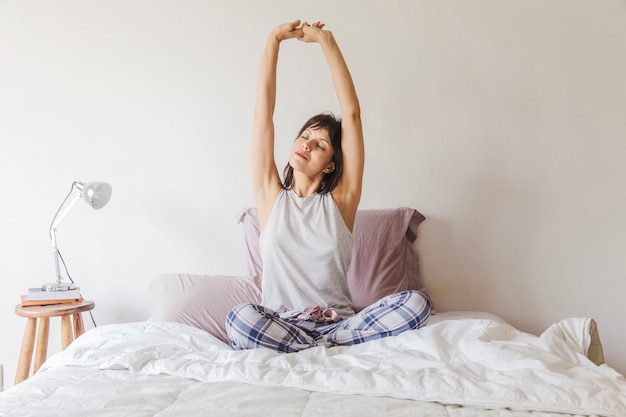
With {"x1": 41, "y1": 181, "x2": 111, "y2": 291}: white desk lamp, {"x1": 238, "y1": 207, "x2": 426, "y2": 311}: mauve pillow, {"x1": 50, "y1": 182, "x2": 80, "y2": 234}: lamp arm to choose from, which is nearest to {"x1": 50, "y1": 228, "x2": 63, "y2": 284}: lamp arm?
{"x1": 41, "y1": 181, "x2": 111, "y2": 291}: white desk lamp

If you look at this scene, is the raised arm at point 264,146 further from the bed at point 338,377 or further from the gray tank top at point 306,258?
the bed at point 338,377


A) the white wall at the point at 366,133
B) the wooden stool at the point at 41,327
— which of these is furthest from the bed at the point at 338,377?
the white wall at the point at 366,133

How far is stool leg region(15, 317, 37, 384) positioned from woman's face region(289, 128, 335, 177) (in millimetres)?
1122

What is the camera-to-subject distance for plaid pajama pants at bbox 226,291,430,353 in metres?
1.54

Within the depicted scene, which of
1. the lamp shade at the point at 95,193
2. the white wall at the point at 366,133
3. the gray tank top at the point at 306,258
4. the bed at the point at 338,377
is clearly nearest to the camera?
the bed at the point at 338,377

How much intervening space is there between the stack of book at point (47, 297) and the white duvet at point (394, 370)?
0.73 m

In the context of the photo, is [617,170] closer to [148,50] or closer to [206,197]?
[206,197]

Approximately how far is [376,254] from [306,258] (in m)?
0.45

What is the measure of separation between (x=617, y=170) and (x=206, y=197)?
1.65 m

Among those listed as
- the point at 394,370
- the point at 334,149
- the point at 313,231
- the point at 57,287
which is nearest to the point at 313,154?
the point at 334,149

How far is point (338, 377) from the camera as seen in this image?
1.18 metres

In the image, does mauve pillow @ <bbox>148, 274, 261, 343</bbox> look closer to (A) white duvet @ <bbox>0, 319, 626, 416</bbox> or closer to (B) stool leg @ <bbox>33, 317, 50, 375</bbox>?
(A) white duvet @ <bbox>0, 319, 626, 416</bbox>

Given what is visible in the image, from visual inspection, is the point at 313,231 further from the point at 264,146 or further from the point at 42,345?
the point at 42,345

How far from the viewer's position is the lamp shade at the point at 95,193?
2.25m
